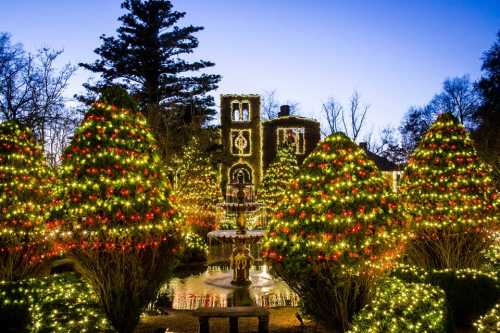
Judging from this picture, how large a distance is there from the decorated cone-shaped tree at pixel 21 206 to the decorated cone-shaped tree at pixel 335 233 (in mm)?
5179

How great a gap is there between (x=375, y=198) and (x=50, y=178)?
7.24 meters

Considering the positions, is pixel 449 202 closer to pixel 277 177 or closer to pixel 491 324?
pixel 491 324

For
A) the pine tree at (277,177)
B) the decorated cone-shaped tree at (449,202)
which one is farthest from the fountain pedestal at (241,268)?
the pine tree at (277,177)

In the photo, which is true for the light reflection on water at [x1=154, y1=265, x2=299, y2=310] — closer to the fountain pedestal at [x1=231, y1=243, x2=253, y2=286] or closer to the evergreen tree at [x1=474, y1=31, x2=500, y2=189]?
the fountain pedestal at [x1=231, y1=243, x2=253, y2=286]

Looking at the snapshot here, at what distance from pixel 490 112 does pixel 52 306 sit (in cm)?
2757

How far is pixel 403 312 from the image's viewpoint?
5.73m

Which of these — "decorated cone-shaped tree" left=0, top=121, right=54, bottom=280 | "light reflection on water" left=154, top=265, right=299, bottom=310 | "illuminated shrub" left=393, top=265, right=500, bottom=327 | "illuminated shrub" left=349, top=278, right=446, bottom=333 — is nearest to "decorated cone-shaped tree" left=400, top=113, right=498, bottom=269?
"illuminated shrub" left=393, top=265, right=500, bottom=327

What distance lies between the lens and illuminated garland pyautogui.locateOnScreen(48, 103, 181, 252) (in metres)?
6.62

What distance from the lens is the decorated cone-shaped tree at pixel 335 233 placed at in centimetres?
631

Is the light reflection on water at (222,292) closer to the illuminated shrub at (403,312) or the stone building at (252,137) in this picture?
the illuminated shrub at (403,312)

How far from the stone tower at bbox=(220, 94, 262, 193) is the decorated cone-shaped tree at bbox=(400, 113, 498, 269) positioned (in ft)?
72.6

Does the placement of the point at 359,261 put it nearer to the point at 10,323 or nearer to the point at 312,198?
the point at 312,198

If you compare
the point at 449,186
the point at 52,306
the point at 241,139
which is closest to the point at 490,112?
the point at 241,139

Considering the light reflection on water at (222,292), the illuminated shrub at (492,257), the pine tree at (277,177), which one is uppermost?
the pine tree at (277,177)
